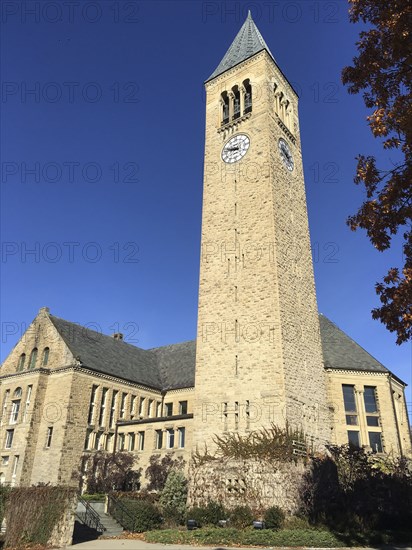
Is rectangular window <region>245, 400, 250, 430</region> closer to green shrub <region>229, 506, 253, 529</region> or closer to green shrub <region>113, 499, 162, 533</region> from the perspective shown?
green shrub <region>229, 506, 253, 529</region>

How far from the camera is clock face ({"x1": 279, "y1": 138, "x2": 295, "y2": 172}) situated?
3285 cm

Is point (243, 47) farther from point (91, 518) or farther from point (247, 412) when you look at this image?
point (91, 518)

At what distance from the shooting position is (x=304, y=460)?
2188cm

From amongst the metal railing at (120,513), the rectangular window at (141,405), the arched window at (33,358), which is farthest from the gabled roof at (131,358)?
the metal railing at (120,513)

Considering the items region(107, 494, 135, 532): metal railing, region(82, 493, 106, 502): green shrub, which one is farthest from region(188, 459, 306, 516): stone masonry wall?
region(82, 493, 106, 502): green shrub

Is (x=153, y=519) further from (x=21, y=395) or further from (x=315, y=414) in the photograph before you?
(x=21, y=395)

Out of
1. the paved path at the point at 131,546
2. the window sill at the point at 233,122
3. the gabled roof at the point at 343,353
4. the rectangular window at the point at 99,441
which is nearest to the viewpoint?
the paved path at the point at 131,546

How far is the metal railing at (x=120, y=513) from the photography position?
877 inches

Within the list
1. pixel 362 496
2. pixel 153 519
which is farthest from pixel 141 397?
pixel 362 496

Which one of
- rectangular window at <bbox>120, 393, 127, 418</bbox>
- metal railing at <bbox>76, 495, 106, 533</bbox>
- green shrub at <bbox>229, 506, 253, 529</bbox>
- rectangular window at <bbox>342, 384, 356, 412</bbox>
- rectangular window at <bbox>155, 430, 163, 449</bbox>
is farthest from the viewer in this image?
rectangular window at <bbox>120, 393, 127, 418</bbox>

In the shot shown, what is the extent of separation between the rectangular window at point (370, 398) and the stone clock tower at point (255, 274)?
5042 mm

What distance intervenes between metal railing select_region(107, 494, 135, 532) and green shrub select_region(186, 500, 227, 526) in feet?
10.5

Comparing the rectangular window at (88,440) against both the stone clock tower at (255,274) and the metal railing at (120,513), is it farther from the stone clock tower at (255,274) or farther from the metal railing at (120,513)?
the stone clock tower at (255,274)

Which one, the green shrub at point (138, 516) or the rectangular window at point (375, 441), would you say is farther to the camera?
the rectangular window at point (375, 441)
